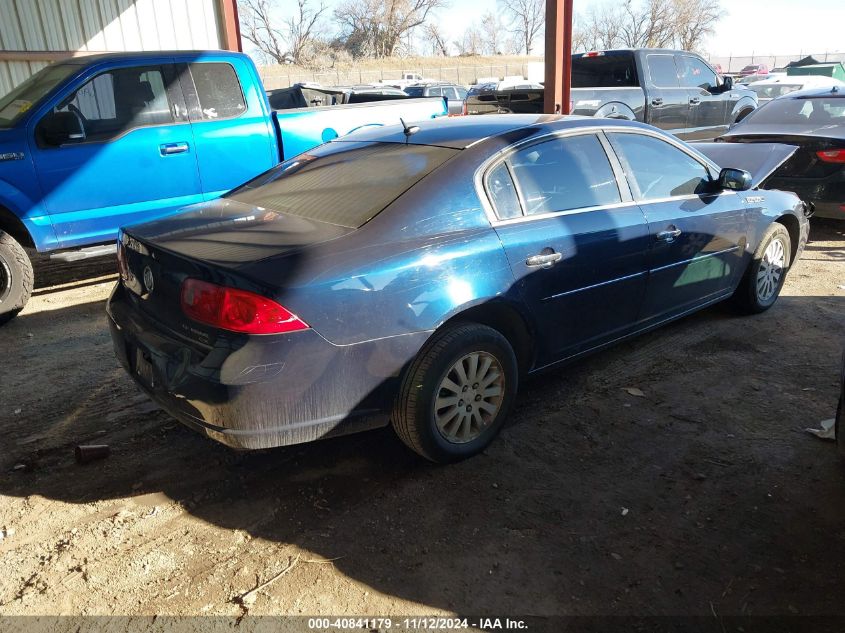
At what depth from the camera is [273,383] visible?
2668mm

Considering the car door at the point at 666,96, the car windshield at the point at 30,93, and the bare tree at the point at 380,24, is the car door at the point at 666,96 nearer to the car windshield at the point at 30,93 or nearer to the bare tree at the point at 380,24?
the car windshield at the point at 30,93

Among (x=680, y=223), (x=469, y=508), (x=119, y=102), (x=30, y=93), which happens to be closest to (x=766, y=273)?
(x=680, y=223)

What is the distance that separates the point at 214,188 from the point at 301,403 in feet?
14.1

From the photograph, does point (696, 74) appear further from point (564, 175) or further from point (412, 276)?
point (412, 276)

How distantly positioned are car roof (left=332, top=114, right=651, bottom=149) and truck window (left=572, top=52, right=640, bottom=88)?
265 inches

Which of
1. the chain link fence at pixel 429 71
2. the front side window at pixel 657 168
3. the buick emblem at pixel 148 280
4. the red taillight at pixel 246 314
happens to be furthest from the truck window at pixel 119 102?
the chain link fence at pixel 429 71

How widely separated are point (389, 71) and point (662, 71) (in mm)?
49551

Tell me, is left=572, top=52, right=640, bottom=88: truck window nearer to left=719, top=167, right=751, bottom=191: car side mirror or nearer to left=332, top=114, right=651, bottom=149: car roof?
left=719, top=167, right=751, bottom=191: car side mirror

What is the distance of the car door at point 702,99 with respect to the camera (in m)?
10.9

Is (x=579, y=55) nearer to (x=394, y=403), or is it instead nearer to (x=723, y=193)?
(x=723, y=193)

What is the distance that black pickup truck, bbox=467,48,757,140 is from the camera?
9836 mm

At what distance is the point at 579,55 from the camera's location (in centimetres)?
1126

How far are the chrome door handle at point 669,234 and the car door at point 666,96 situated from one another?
258 inches

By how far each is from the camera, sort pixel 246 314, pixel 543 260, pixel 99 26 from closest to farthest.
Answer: pixel 246 314 → pixel 543 260 → pixel 99 26
